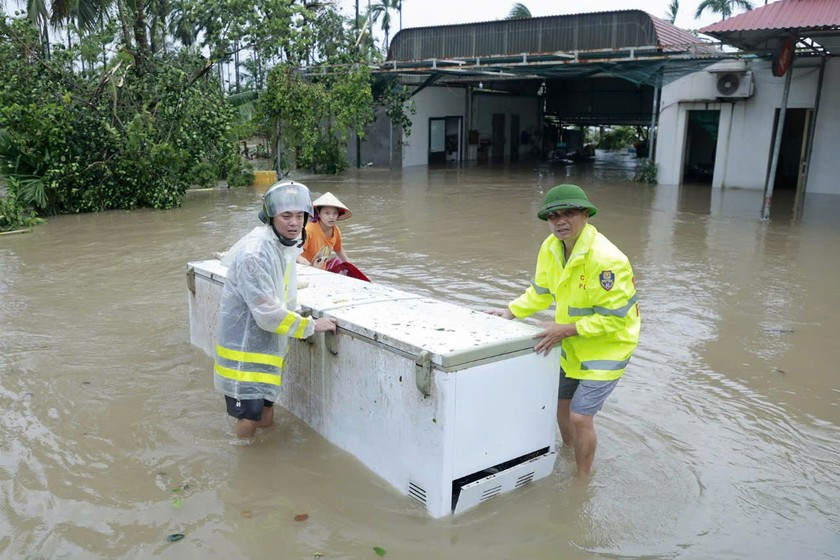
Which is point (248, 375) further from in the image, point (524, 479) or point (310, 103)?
point (310, 103)

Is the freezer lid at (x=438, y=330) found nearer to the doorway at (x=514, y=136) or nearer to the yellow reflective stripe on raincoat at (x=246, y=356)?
the yellow reflective stripe on raincoat at (x=246, y=356)

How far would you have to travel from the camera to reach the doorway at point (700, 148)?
18203 millimetres

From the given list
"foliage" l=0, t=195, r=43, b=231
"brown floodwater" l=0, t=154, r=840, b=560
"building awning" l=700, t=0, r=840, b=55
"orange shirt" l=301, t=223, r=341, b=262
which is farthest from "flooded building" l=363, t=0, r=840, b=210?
"foliage" l=0, t=195, r=43, b=231

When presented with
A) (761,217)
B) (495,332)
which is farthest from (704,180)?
(495,332)

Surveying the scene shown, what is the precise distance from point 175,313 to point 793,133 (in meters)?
17.9

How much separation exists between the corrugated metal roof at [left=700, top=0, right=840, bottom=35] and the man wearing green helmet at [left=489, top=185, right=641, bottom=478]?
9.20 m

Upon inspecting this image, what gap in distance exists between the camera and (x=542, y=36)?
19453 mm

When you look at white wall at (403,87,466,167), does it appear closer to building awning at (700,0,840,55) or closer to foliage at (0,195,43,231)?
building awning at (700,0,840,55)

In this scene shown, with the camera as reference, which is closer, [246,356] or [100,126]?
[246,356]

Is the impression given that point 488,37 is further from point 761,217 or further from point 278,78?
point 761,217

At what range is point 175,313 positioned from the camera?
6898mm

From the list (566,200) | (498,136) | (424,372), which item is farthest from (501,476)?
(498,136)

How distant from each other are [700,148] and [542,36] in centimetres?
600

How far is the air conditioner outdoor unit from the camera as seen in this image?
1628cm
